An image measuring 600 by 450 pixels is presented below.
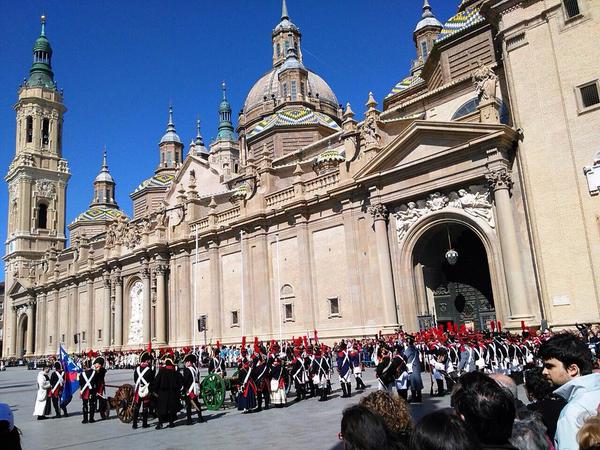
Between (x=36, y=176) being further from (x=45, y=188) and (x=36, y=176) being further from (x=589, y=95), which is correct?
(x=589, y=95)

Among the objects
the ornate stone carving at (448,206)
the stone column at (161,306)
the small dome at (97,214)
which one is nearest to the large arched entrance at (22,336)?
the small dome at (97,214)

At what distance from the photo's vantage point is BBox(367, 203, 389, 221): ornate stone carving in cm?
2512

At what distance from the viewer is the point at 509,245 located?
2052 cm

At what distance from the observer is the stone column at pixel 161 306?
126ft

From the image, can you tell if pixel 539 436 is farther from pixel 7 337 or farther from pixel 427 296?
pixel 7 337

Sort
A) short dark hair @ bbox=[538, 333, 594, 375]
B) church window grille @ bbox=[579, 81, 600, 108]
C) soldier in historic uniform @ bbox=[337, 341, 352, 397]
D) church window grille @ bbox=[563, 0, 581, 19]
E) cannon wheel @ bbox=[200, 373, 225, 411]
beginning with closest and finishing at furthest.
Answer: short dark hair @ bbox=[538, 333, 594, 375], cannon wheel @ bbox=[200, 373, 225, 411], soldier in historic uniform @ bbox=[337, 341, 352, 397], church window grille @ bbox=[579, 81, 600, 108], church window grille @ bbox=[563, 0, 581, 19]

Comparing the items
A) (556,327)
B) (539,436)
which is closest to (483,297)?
(556,327)

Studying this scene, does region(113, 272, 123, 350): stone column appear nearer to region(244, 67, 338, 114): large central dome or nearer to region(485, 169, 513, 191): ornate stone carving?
region(244, 67, 338, 114): large central dome

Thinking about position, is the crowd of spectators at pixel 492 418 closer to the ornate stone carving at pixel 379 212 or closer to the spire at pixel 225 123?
the ornate stone carving at pixel 379 212

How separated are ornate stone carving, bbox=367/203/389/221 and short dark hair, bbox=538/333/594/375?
819 inches

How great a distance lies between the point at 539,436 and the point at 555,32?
69.3 feet

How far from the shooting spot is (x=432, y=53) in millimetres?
31922

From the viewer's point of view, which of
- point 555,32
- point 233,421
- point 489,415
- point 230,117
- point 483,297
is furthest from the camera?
point 230,117

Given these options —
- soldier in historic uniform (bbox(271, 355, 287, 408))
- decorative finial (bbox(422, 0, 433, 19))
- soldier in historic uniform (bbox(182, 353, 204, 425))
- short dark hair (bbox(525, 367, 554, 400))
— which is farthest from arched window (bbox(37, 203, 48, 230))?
short dark hair (bbox(525, 367, 554, 400))
